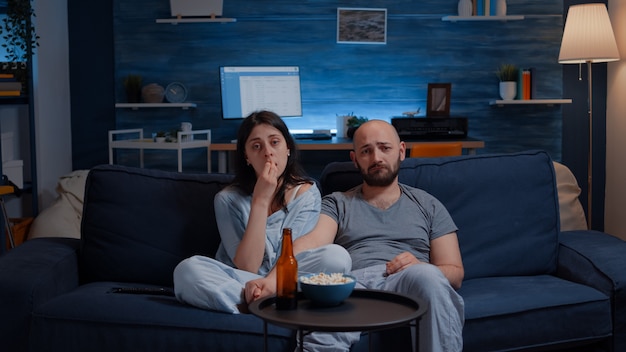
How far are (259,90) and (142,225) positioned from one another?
2694 mm

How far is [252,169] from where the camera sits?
114 inches

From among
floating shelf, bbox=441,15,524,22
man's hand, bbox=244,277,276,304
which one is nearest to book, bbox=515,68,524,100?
floating shelf, bbox=441,15,524,22

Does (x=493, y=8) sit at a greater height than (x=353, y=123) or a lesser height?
greater

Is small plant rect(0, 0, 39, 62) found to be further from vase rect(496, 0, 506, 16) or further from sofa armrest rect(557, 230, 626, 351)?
sofa armrest rect(557, 230, 626, 351)

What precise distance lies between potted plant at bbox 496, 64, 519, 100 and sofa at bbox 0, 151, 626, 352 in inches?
92.1

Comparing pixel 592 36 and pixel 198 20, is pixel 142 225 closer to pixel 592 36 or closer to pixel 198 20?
pixel 198 20

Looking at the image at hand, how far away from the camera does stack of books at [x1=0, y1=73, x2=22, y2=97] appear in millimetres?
4594

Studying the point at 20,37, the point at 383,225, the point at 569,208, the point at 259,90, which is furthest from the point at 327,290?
the point at 259,90

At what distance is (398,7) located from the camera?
5.69 metres

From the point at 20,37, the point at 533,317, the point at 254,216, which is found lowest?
the point at 533,317

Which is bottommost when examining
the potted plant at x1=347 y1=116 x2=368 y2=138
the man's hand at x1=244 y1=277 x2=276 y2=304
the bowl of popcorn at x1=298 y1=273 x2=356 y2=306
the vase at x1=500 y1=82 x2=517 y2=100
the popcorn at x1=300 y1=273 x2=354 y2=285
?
the man's hand at x1=244 y1=277 x2=276 y2=304

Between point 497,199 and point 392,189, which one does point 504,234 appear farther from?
point 392,189

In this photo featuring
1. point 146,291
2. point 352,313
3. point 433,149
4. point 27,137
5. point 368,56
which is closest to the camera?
point 352,313

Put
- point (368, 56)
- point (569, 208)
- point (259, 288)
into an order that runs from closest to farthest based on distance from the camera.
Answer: point (259, 288) < point (569, 208) < point (368, 56)
